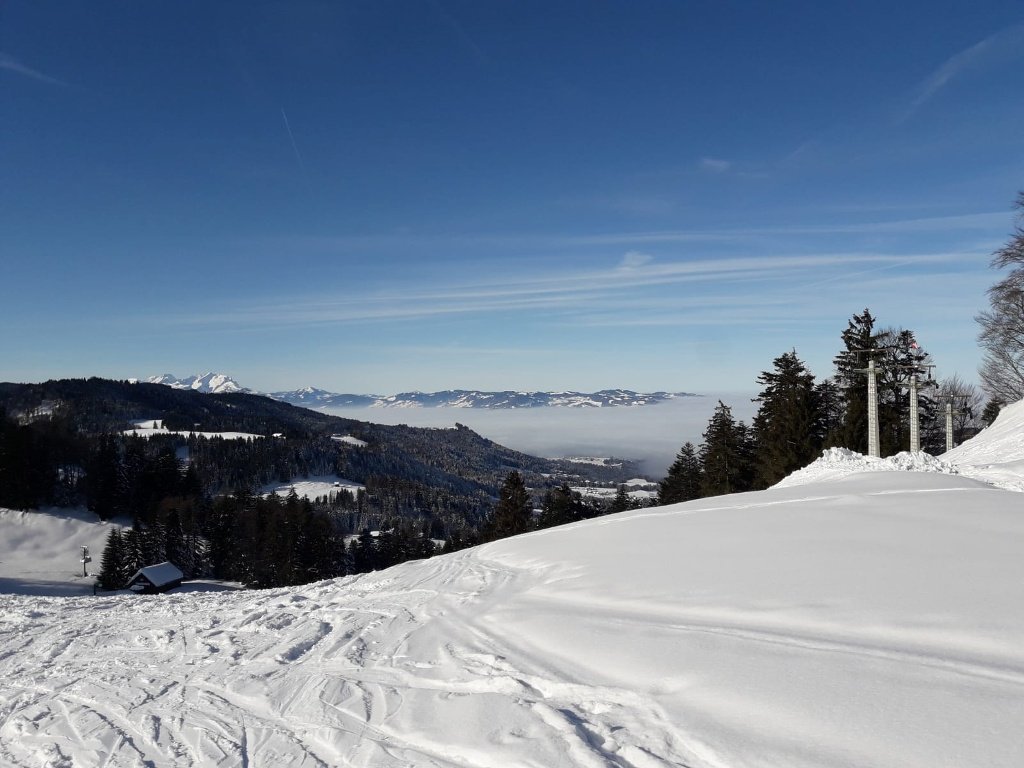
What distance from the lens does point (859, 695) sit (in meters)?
3.34

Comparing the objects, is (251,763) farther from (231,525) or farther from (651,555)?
(231,525)

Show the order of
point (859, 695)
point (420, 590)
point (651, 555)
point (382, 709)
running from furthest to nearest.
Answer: point (420, 590), point (651, 555), point (382, 709), point (859, 695)

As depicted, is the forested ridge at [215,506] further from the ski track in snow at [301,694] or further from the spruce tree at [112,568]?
the ski track in snow at [301,694]

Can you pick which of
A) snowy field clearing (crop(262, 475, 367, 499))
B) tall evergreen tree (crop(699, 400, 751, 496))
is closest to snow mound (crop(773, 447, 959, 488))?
tall evergreen tree (crop(699, 400, 751, 496))

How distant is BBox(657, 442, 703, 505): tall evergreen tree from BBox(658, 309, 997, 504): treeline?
16.4 ft

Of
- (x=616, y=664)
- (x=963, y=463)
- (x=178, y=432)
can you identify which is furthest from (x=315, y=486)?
(x=616, y=664)

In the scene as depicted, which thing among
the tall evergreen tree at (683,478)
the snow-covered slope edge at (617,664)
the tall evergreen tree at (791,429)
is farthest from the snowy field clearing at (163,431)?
the snow-covered slope edge at (617,664)

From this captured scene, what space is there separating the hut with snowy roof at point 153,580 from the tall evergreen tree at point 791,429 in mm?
47147

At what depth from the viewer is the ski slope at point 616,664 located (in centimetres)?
322

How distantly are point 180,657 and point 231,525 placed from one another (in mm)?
61262

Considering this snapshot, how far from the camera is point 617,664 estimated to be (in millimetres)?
4398

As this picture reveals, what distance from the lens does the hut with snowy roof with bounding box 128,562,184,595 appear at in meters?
46.2

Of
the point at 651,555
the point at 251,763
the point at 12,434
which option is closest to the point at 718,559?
the point at 651,555

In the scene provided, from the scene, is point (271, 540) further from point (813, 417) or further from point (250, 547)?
point (813, 417)
